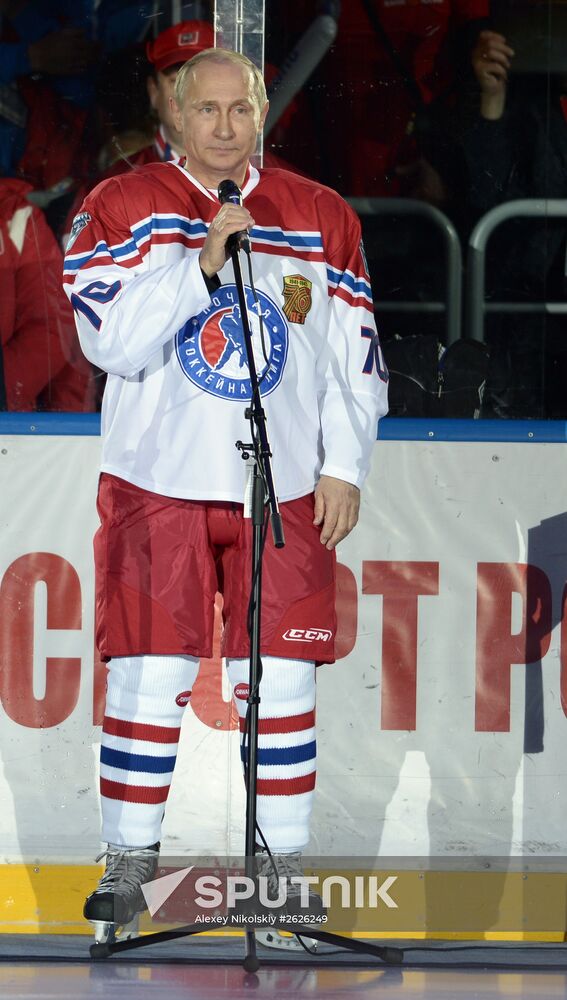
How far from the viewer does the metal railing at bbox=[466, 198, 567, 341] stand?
393 cm

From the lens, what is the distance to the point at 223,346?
3.21 metres

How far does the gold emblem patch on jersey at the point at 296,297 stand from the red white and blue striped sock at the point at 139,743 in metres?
0.77

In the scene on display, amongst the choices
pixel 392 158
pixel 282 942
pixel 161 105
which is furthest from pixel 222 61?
pixel 282 942

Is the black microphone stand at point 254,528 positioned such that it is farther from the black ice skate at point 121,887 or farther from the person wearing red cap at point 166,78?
the person wearing red cap at point 166,78

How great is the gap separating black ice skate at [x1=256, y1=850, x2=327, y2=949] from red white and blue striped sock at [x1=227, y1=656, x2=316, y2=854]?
1.2 inches

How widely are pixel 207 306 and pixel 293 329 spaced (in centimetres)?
24

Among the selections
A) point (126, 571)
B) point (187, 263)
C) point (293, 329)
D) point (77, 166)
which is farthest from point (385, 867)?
point (77, 166)

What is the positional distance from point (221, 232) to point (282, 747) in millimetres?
1098

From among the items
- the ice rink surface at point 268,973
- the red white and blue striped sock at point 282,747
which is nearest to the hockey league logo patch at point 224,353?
the red white and blue striped sock at point 282,747

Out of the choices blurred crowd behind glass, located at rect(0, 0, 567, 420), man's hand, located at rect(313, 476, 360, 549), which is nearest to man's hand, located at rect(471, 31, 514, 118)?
blurred crowd behind glass, located at rect(0, 0, 567, 420)

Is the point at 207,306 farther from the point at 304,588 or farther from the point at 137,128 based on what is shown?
the point at 137,128

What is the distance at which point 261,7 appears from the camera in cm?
375

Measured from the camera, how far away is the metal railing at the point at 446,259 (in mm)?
3924

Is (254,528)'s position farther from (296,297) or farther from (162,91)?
(162,91)
